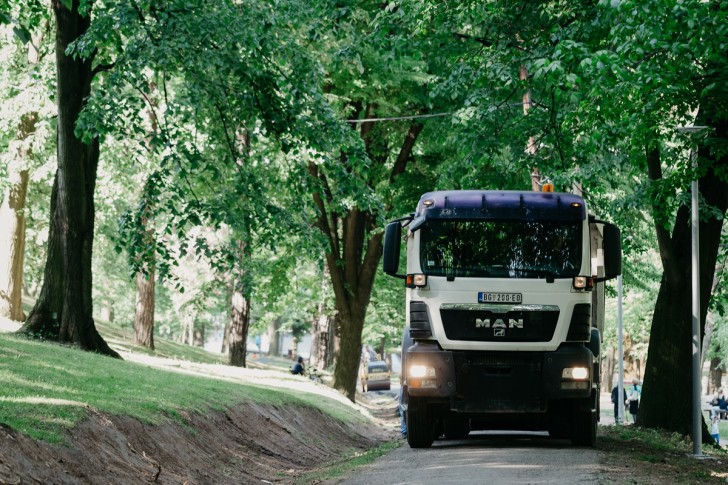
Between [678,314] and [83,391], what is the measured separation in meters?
10.9

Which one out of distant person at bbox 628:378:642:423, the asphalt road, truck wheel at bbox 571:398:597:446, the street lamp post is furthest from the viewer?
distant person at bbox 628:378:642:423

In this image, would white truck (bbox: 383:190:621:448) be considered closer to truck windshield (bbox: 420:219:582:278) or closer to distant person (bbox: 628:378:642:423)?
truck windshield (bbox: 420:219:582:278)

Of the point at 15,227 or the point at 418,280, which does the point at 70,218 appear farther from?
the point at 15,227

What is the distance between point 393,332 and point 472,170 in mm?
36903

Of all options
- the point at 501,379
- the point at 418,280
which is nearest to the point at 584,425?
the point at 501,379

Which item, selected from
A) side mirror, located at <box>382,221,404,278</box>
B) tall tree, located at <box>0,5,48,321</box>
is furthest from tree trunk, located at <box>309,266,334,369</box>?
side mirror, located at <box>382,221,404,278</box>

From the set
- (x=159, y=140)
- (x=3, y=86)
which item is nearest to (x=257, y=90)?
(x=159, y=140)

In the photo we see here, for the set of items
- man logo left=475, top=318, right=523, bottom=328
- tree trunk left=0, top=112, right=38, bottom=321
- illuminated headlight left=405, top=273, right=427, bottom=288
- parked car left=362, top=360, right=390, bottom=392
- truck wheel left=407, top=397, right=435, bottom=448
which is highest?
tree trunk left=0, top=112, right=38, bottom=321

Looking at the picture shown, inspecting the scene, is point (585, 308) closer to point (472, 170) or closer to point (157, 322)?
point (472, 170)

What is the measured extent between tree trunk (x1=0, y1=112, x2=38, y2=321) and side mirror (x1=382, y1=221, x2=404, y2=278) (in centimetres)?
1858

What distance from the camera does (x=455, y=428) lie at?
56.5ft

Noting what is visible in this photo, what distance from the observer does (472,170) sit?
24.5m

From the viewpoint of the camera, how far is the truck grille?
552 inches

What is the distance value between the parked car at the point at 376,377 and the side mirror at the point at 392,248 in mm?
48751
